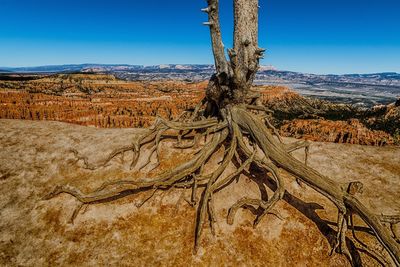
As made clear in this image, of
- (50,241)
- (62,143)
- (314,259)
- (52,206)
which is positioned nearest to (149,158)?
(52,206)

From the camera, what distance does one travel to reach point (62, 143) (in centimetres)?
1102

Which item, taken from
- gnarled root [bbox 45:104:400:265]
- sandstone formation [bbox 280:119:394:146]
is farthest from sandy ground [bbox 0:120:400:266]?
sandstone formation [bbox 280:119:394:146]

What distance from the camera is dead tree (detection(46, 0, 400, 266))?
6355 millimetres

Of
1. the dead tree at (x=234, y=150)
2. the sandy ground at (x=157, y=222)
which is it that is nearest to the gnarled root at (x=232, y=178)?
the dead tree at (x=234, y=150)

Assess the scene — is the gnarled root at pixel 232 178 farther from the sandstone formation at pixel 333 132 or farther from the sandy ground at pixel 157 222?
the sandstone formation at pixel 333 132

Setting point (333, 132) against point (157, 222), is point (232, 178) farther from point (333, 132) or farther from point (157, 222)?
point (333, 132)

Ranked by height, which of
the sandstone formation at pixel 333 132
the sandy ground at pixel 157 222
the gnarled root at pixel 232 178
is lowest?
the sandstone formation at pixel 333 132

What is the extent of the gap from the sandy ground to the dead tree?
310mm

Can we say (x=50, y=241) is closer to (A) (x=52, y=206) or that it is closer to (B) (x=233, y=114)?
(A) (x=52, y=206)

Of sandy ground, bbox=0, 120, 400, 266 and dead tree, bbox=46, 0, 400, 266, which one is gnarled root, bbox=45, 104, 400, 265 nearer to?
dead tree, bbox=46, 0, 400, 266

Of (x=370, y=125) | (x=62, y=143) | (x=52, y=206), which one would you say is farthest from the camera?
(x=370, y=125)

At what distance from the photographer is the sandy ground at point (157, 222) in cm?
611

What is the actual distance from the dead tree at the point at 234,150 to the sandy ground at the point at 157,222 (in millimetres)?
310

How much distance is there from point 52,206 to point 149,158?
2.94 metres
